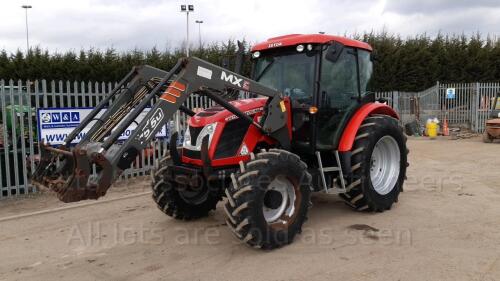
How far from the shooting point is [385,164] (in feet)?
21.1

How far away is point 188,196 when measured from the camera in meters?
5.59

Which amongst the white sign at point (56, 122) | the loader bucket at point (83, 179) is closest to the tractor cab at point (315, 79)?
the loader bucket at point (83, 179)

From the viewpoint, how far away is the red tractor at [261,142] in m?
4.22

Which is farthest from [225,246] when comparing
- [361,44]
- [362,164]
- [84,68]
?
[84,68]

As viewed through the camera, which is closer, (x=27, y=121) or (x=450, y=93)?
(x=27, y=121)

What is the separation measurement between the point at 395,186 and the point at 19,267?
182 inches

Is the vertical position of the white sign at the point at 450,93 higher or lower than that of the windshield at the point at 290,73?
higher


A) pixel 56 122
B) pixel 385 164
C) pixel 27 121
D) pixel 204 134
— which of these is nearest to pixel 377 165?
pixel 385 164

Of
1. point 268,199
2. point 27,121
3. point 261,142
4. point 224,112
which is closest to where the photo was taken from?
point 268,199

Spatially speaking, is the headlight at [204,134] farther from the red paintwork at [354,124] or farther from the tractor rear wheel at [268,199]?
the red paintwork at [354,124]

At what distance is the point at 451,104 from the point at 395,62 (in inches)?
167

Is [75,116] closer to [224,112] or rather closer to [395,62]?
[224,112]

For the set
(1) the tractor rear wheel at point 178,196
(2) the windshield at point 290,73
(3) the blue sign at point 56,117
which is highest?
(2) the windshield at point 290,73

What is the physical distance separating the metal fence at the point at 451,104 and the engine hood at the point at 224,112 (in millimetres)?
13853
